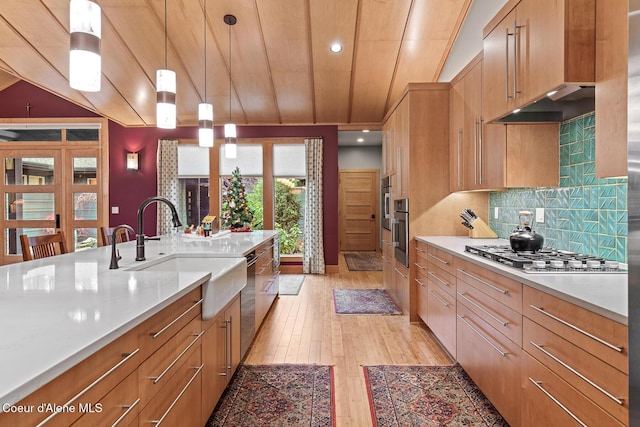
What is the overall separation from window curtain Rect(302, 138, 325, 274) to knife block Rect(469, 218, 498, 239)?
334cm

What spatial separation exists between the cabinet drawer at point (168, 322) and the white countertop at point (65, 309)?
0.05 m

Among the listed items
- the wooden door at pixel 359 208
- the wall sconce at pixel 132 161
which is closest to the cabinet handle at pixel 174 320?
the wall sconce at pixel 132 161

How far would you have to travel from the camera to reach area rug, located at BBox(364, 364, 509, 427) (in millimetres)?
1960

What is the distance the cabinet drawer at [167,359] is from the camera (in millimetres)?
1109

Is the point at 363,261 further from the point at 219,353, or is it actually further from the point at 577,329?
the point at 577,329

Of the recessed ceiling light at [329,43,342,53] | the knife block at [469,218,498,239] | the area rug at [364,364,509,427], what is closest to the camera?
the area rug at [364,364,509,427]

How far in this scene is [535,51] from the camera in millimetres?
1890

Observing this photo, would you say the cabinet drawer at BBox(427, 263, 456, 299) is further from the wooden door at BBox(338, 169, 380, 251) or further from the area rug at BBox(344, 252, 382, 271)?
the wooden door at BBox(338, 169, 380, 251)

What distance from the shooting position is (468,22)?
3.95m

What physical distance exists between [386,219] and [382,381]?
2781 millimetres

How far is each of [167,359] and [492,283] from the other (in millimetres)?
1656

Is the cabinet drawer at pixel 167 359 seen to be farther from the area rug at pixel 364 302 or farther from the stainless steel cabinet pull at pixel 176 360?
the area rug at pixel 364 302

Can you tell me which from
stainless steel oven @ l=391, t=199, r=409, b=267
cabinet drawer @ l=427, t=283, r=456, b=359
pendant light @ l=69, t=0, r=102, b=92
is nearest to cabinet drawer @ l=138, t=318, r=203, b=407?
pendant light @ l=69, t=0, r=102, b=92

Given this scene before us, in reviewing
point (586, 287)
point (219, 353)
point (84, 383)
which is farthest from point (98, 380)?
point (586, 287)
